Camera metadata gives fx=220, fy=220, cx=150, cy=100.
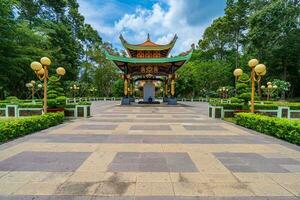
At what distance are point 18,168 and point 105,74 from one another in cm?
3893

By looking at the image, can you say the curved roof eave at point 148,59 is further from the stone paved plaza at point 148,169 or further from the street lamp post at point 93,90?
the stone paved plaza at point 148,169

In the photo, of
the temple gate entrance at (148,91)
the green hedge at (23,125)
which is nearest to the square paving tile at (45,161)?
the green hedge at (23,125)

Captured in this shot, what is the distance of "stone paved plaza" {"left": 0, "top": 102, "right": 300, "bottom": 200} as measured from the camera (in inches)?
133

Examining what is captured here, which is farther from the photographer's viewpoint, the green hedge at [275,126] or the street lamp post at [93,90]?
the street lamp post at [93,90]

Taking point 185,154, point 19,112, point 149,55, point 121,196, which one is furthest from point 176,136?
point 149,55

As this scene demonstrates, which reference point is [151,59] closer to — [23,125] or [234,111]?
[234,111]

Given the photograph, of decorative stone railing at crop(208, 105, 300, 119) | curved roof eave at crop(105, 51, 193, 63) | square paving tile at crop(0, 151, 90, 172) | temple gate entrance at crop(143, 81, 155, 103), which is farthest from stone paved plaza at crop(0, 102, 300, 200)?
temple gate entrance at crop(143, 81, 155, 103)

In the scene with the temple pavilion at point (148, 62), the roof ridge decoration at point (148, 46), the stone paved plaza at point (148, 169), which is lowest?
the stone paved plaza at point (148, 169)

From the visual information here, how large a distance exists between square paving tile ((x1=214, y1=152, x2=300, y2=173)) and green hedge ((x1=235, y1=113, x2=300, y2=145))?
7.11ft

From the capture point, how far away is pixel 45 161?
4891 mm

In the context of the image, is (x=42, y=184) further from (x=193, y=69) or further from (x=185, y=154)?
(x=193, y=69)

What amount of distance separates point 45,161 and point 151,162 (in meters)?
2.36

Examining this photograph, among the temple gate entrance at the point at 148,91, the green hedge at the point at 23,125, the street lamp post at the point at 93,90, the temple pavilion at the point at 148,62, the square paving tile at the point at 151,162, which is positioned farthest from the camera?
the street lamp post at the point at 93,90

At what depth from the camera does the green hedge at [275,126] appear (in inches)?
274
